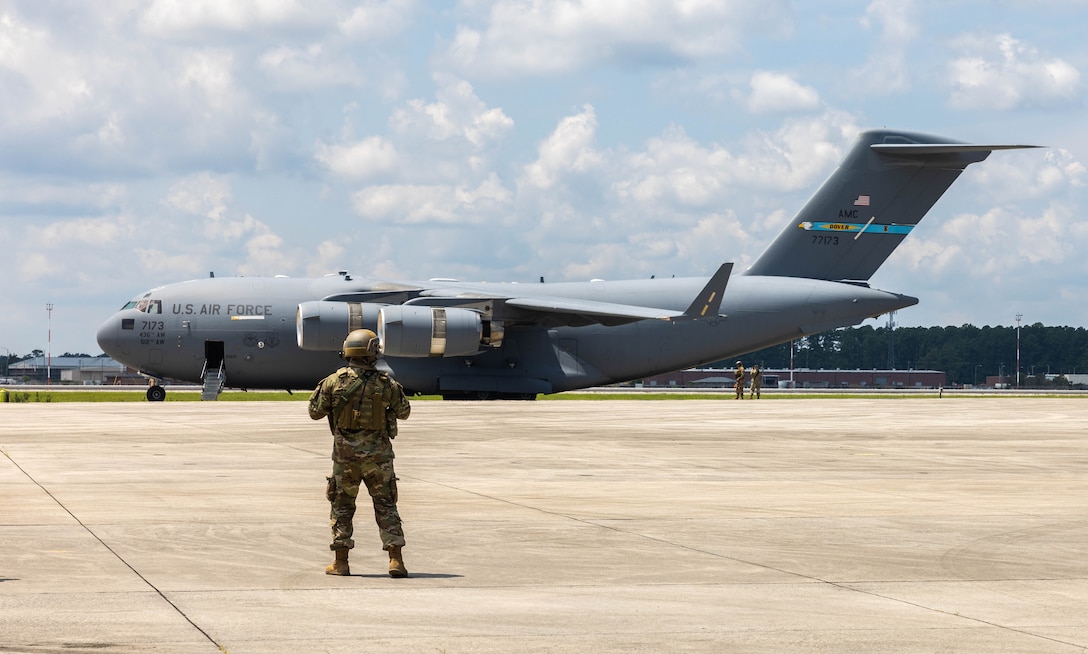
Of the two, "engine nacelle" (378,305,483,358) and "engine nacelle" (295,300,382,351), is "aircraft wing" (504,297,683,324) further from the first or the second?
"engine nacelle" (295,300,382,351)

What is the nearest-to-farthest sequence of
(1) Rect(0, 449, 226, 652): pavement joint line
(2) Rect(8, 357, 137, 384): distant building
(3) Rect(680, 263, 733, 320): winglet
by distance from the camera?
(1) Rect(0, 449, 226, 652): pavement joint line, (3) Rect(680, 263, 733, 320): winglet, (2) Rect(8, 357, 137, 384): distant building

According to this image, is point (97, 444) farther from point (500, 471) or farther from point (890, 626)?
point (890, 626)

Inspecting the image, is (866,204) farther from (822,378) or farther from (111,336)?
(822,378)

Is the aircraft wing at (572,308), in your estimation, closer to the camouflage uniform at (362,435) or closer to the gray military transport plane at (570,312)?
the gray military transport plane at (570,312)

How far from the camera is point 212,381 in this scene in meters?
40.8

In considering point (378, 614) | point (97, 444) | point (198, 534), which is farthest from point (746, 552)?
point (97, 444)

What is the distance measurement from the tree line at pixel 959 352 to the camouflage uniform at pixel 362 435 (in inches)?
6748

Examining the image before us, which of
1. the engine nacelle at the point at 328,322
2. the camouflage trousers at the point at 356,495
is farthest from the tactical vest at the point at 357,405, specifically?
the engine nacelle at the point at 328,322

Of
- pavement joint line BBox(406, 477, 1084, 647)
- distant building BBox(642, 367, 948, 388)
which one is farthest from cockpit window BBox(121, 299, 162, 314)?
distant building BBox(642, 367, 948, 388)

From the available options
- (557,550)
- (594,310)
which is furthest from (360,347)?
(594,310)

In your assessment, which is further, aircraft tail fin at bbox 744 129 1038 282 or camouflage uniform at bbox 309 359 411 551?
aircraft tail fin at bbox 744 129 1038 282

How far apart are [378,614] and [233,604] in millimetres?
927

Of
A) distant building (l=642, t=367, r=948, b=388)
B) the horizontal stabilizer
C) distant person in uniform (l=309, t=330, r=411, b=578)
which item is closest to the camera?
distant person in uniform (l=309, t=330, r=411, b=578)

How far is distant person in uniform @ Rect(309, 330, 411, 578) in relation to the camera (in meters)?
9.97
